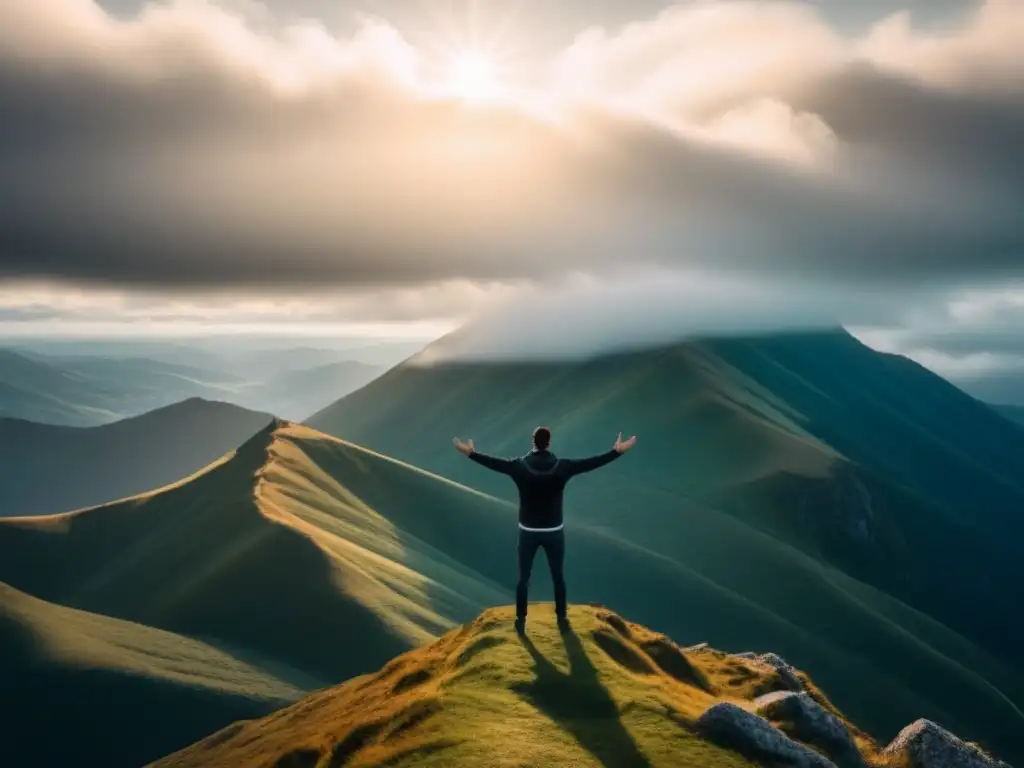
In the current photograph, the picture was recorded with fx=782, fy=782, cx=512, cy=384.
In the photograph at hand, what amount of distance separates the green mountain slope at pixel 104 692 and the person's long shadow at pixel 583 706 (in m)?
82.0

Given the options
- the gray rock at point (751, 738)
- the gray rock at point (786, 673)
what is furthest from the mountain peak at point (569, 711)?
the gray rock at point (786, 673)

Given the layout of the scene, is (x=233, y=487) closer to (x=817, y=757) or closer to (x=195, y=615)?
(x=195, y=615)

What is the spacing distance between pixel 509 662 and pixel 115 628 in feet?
351

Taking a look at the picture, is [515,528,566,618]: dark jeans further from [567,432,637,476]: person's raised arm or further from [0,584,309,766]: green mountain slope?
[0,584,309,766]: green mountain slope

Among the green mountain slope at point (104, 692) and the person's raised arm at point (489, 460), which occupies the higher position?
the person's raised arm at point (489, 460)

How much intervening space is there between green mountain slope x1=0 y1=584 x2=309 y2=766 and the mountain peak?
231 ft

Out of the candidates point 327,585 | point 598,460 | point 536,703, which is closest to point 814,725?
point 536,703

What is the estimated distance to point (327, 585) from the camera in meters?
127

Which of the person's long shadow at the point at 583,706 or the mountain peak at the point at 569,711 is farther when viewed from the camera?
the mountain peak at the point at 569,711

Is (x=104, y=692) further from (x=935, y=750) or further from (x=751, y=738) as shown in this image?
(x=751, y=738)

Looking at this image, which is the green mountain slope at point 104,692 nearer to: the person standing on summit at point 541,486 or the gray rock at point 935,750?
the person standing on summit at point 541,486

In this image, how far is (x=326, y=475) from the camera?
628ft

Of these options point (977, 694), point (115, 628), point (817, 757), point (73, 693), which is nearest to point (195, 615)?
point (115, 628)

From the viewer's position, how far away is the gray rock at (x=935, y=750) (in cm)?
2856
